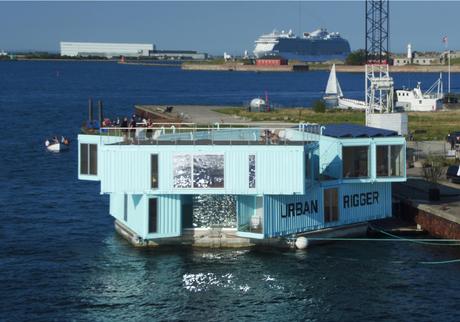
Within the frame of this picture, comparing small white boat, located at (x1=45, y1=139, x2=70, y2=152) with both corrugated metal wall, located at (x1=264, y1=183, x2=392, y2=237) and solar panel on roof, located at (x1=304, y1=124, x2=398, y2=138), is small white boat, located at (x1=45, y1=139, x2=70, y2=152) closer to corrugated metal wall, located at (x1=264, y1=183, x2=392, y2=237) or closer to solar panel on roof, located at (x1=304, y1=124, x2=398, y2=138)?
solar panel on roof, located at (x1=304, y1=124, x2=398, y2=138)

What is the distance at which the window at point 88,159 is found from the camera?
119 feet

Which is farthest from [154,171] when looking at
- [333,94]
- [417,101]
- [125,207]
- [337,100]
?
[333,94]

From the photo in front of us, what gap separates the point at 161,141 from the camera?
3344cm

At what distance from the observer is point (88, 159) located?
1436 inches

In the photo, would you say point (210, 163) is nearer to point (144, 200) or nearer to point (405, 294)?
point (144, 200)

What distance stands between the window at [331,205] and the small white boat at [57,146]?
1537 inches

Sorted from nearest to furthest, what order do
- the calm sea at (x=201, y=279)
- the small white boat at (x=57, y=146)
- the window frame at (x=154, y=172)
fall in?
the calm sea at (x=201, y=279) → the window frame at (x=154, y=172) → the small white boat at (x=57, y=146)

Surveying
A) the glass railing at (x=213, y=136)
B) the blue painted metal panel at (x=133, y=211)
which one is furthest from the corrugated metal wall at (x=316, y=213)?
the blue painted metal panel at (x=133, y=211)

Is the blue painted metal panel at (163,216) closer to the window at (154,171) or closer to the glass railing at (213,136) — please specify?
the window at (154,171)

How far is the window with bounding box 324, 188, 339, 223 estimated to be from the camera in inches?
1393

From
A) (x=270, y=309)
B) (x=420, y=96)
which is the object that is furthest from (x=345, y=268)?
(x=420, y=96)

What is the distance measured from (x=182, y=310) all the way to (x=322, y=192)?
9.86 metres

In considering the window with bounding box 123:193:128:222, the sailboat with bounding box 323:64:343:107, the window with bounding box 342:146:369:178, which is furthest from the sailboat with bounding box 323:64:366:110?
the window with bounding box 123:193:128:222

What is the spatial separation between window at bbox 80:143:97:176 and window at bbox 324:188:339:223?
9738 millimetres
